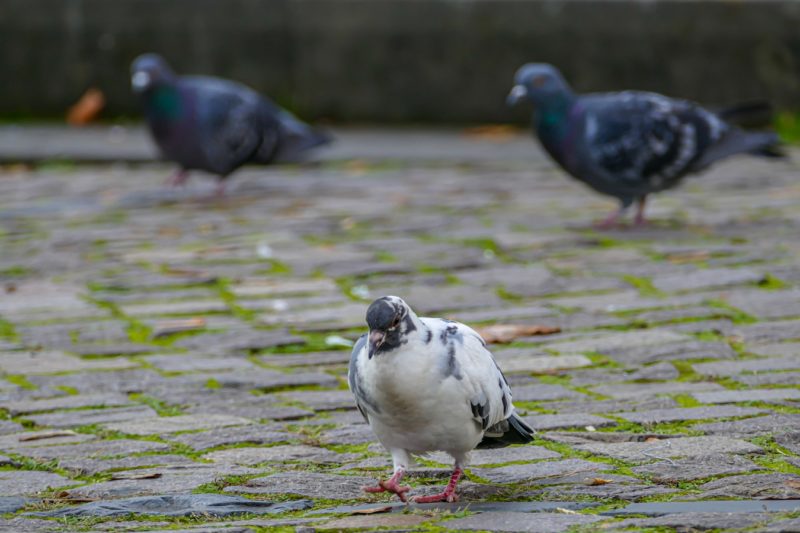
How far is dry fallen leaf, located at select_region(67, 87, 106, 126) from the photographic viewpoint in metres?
11.7

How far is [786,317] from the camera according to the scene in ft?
16.7

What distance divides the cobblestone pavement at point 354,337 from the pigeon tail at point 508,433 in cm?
9

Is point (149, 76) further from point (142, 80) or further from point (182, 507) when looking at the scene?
point (182, 507)

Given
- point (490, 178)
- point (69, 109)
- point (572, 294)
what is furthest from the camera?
point (69, 109)

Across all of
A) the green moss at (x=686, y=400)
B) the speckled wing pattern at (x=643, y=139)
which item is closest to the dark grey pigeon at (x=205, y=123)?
the speckled wing pattern at (x=643, y=139)

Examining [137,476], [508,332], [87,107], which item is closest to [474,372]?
[137,476]

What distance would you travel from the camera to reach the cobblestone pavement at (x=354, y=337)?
323 centimetres

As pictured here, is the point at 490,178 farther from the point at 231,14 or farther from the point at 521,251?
the point at 231,14

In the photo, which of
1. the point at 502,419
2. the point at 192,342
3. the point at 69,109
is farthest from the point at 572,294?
the point at 69,109

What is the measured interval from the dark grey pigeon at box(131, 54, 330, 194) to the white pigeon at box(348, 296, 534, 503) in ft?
18.1

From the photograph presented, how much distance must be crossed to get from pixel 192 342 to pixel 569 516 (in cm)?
236

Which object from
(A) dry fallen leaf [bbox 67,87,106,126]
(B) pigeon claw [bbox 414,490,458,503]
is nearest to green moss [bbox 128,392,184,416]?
(B) pigeon claw [bbox 414,490,458,503]

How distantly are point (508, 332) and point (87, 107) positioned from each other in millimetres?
7476

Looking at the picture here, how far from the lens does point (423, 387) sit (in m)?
3.08
